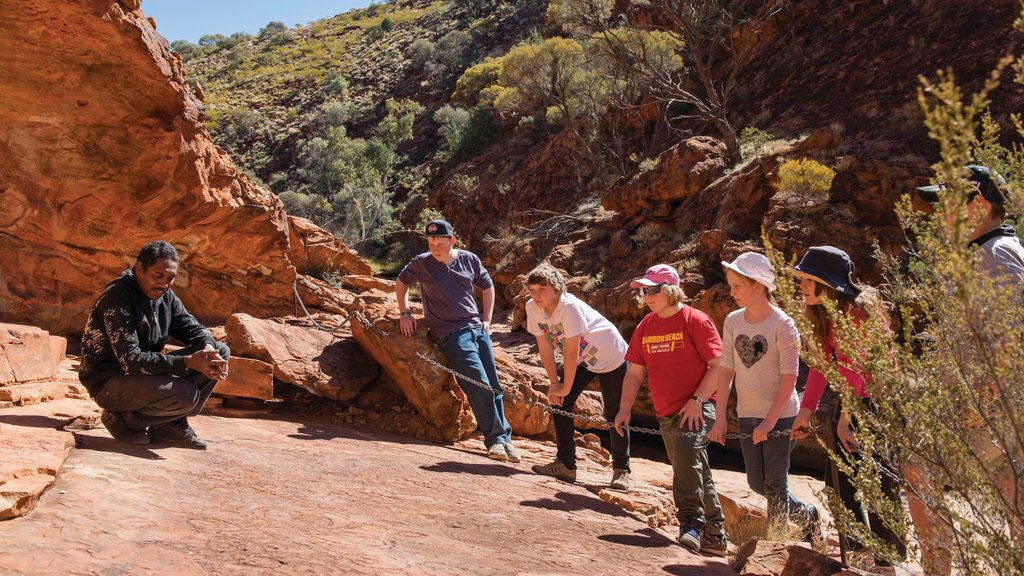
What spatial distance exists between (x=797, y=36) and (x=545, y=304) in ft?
72.0

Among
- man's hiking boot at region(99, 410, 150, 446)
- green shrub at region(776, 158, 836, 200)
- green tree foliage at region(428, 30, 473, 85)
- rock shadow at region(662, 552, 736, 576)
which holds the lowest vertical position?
rock shadow at region(662, 552, 736, 576)

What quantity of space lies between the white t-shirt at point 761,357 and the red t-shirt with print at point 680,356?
0.11 meters

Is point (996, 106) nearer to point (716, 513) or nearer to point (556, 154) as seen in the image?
point (716, 513)

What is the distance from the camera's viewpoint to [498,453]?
627 centimetres

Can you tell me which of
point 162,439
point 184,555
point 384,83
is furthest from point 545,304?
point 384,83

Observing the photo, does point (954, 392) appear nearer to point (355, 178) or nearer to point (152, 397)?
point (152, 397)

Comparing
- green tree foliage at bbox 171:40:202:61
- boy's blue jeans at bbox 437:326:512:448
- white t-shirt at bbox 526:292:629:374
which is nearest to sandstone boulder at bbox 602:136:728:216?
boy's blue jeans at bbox 437:326:512:448

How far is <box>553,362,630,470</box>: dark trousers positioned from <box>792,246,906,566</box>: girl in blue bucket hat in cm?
153

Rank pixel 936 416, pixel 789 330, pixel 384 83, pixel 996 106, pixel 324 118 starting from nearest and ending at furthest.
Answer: pixel 936 416, pixel 789 330, pixel 996 106, pixel 324 118, pixel 384 83

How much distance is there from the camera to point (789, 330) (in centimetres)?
434

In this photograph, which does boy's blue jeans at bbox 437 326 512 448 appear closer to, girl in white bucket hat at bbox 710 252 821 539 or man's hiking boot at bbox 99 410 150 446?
girl in white bucket hat at bbox 710 252 821 539

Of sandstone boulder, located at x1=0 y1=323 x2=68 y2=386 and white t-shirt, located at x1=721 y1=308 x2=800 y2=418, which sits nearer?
white t-shirt, located at x1=721 y1=308 x2=800 y2=418

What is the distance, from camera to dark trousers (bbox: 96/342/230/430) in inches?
183

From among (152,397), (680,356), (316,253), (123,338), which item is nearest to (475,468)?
(680,356)
